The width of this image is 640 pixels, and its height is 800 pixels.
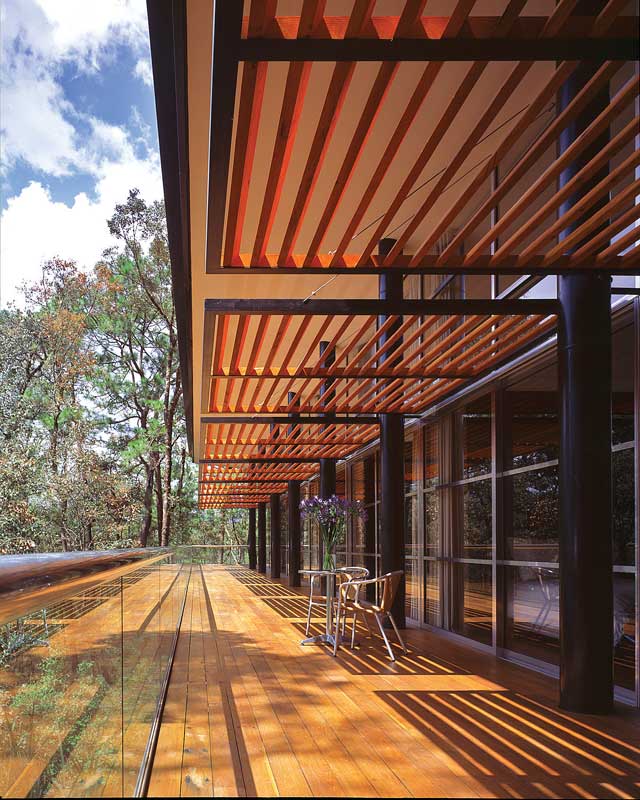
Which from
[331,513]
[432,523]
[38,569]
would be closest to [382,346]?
[331,513]

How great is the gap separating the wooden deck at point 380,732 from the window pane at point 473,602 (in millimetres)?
394

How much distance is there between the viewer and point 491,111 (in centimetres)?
351

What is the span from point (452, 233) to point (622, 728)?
5874 mm

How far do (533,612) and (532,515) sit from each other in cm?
78

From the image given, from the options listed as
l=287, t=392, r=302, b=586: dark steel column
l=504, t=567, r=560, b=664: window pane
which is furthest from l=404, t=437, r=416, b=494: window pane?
l=287, t=392, r=302, b=586: dark steel column

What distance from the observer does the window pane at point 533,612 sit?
648 centimetres

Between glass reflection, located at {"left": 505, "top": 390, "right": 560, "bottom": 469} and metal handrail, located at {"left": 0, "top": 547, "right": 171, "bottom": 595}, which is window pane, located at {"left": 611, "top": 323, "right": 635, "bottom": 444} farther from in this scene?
metal handrail, located at {"left": 0, "top": 547, "right": 171, "bottom": 595}

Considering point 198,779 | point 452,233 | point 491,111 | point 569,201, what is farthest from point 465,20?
point 452,233

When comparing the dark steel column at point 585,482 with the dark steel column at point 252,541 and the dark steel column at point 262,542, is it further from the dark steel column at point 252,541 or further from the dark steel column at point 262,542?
the dark steel column at point 252,541

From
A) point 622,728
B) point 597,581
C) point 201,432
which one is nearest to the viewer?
point 622,728

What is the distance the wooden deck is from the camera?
3.73 m

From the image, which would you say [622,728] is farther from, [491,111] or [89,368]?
[89,368]

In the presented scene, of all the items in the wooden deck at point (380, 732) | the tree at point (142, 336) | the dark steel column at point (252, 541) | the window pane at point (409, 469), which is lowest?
A: the dark steel column at point (252, 541)

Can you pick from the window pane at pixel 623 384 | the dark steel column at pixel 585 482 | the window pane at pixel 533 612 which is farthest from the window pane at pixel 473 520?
the dark steel column at pixel 585 482
